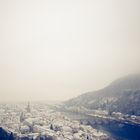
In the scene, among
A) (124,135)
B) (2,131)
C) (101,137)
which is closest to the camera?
(2,131)

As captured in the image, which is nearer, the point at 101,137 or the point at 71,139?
the point at 71,139

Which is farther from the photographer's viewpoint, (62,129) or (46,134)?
(62,129)

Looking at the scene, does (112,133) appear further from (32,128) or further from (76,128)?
(32,128)

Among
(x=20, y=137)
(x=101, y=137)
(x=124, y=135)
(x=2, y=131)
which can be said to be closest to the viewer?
(x=2, y=131)

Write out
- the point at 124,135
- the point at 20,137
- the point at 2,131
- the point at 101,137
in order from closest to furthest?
1. the point at 2,131
2. the point at 20,137
3. the point at 101,137
4. the point at 124,135

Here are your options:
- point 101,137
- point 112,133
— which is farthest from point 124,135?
point 101,137

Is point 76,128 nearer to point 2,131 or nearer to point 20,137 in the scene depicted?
point 20,137

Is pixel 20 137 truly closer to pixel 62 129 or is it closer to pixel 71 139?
pixel 71 139

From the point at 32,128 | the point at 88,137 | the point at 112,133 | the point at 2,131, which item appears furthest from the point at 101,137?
the point at 2,131
